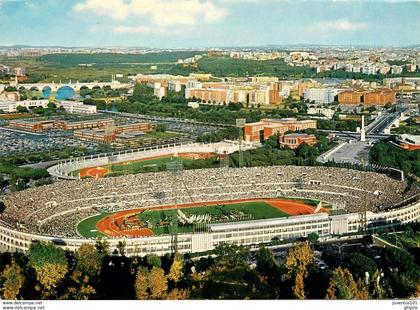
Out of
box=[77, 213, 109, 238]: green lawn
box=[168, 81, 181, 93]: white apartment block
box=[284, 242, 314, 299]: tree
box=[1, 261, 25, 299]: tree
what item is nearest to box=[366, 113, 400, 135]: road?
box=[168, 81, 181, 93]: white apartment block

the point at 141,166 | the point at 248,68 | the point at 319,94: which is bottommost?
the point at 141,166

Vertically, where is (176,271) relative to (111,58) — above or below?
below

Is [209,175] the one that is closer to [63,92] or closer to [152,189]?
[152,189]

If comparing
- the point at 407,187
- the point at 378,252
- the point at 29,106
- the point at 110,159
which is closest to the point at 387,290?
the point at 378,252

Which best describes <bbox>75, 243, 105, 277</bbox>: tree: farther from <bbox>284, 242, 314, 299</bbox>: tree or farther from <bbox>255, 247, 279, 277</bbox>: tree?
<bbox>284, 242, 314, 299</bbox>: tree

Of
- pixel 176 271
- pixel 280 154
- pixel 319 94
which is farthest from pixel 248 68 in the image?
pixel 176 271

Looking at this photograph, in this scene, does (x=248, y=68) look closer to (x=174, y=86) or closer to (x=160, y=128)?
(x=174, y=86)

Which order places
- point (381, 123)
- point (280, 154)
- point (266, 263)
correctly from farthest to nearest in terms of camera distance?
point (381, 123) < point (280, 154) < point (266, 263)
